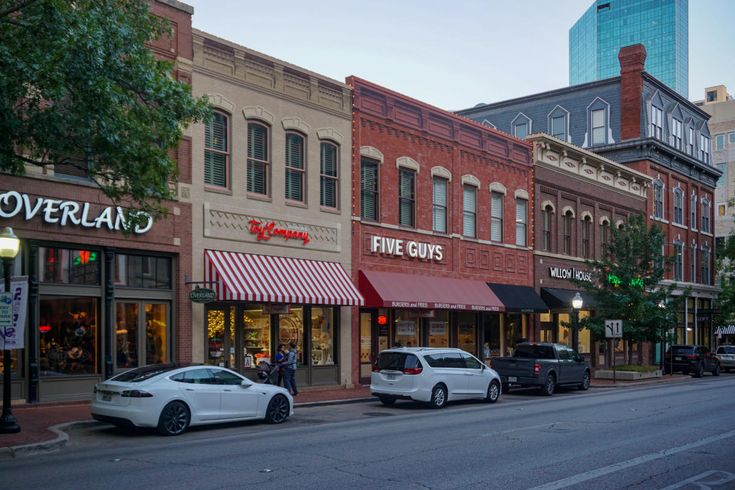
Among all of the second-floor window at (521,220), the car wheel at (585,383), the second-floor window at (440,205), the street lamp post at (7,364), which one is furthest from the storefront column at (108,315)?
the second-floor window at (521,220)

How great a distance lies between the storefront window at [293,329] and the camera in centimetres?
2547

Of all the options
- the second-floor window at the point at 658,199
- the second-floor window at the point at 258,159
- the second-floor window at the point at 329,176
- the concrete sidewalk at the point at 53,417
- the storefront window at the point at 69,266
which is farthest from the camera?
the second-floor window at the point at 658,199

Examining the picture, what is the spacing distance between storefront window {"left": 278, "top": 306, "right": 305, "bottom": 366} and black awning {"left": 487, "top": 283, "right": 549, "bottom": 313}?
10641 millimetres

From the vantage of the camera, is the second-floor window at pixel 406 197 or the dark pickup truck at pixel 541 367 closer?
the dark pickup truck at pixel 541 367

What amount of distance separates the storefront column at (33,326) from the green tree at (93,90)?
438 cm

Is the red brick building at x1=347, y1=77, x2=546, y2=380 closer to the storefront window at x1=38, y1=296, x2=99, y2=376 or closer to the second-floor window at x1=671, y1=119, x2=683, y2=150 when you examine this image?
the storefront window at x1=38, y1=296, x2=99, y2=376

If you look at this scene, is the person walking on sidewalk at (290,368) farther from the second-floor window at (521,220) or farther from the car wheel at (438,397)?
the second-floor window at (521,220)

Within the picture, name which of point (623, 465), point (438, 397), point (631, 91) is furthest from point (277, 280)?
point (631, 91)

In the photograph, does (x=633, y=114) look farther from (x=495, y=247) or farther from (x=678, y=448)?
(x=678, y=448)

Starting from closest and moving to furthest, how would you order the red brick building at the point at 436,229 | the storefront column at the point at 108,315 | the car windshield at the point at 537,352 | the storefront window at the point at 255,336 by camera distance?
the storefront column at the point at 108,315 → the storefront window at the point at 255,336 → the car windshield at the point at 537,352 → the red brick building at the point at 436,229

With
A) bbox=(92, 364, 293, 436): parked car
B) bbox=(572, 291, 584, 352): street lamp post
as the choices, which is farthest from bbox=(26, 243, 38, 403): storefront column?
bbox=(572, 291, 584, 352): street lamp post

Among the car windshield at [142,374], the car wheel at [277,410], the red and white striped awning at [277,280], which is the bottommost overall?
the car wheel at [277,410]

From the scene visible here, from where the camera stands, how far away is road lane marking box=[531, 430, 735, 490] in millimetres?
10602

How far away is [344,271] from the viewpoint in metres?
27.2
